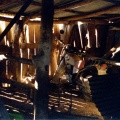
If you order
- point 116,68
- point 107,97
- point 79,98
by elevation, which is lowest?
point 79,98

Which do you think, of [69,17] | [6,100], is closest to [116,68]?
[69,17]

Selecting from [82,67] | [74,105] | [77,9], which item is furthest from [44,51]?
[82,67]

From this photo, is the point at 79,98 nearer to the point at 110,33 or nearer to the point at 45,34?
the point at 110,33

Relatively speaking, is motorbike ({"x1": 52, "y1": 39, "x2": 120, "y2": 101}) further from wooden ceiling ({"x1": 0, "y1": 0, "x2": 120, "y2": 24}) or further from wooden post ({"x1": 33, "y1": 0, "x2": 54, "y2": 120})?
wooden post ({"x1": 33, "y1": 0, "x2": 54, "y2": 120})

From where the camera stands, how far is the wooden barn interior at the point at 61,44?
5797 mm

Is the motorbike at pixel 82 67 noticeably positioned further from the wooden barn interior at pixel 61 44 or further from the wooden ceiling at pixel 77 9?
the wooden ceiling at pixel 77 9

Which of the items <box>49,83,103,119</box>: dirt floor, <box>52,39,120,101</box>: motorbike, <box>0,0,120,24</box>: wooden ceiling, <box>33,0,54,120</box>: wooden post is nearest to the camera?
<box>33,0,54,120</box>: wooden post

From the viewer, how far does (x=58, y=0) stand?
5.01 metres

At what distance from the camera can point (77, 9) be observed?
621cm

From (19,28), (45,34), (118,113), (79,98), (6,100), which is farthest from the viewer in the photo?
(19,28)

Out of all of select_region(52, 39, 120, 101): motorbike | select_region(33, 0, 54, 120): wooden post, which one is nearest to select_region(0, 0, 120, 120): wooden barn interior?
select_region(52, 39, 120, 101): motorbike

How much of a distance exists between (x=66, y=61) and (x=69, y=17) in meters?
1.54

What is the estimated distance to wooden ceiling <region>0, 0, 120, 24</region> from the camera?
4977 millimetres

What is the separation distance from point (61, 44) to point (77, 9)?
2.95 metres
